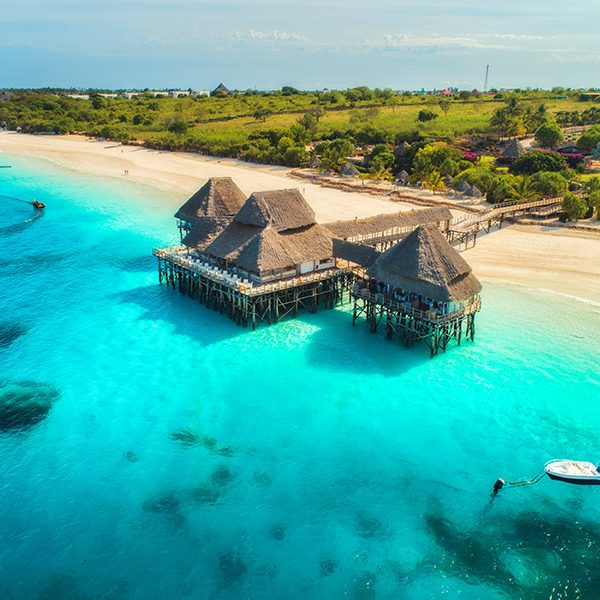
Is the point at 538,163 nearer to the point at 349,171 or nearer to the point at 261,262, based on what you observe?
the point at 349,171

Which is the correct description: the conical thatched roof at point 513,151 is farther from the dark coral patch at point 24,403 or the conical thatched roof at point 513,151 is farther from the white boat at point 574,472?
the dark coral patch at point 24,403

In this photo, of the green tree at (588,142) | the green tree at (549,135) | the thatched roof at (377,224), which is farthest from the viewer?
the green tree at (549,135)

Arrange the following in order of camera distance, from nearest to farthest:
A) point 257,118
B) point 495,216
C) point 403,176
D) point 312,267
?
point 312,267 < point 495,216 < point 403,176 < point 257,118

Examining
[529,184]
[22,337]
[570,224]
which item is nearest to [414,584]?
[22,337]

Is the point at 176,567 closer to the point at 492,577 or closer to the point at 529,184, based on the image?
the point at 492,577

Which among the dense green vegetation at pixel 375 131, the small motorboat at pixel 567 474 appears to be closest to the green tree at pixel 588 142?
the dense green vegetation at pixel 375 131

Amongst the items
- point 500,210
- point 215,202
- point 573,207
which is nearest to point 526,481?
point 215,202
